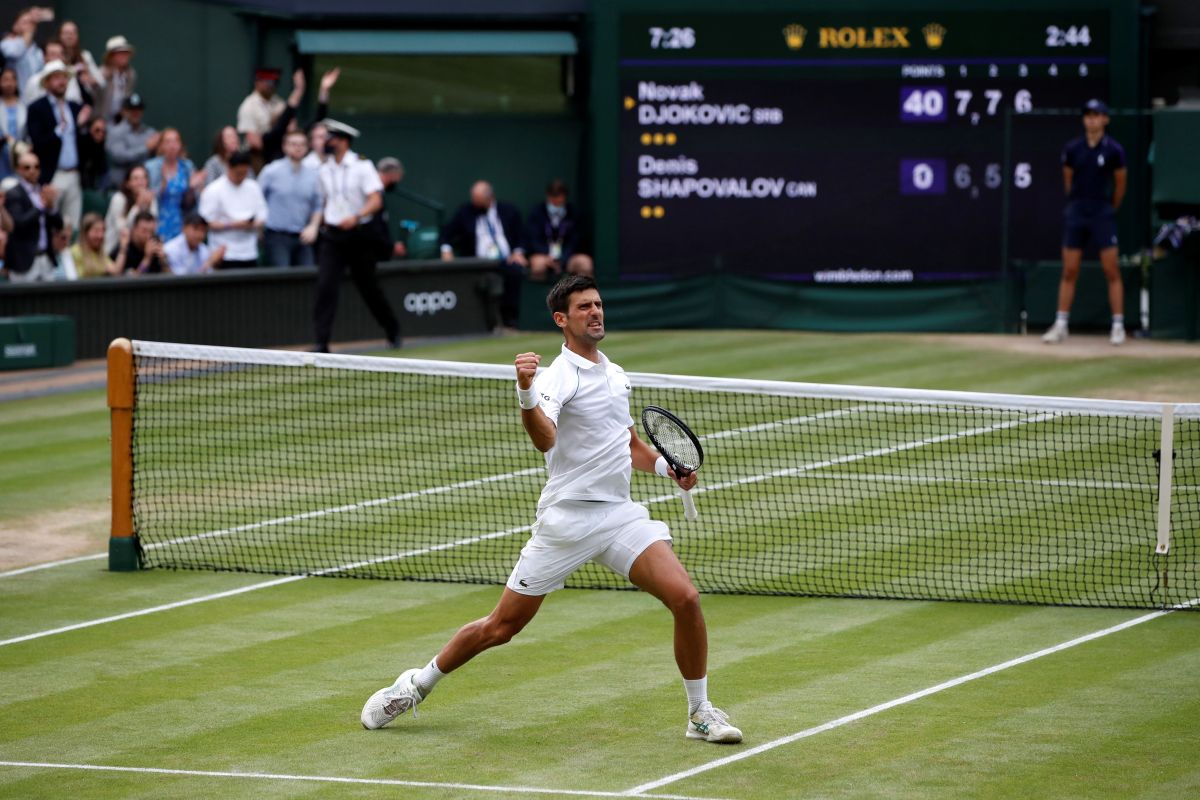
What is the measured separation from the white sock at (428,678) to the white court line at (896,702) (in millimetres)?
1237

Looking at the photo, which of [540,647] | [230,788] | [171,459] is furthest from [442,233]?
[230,788]

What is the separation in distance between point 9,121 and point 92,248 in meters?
2.10

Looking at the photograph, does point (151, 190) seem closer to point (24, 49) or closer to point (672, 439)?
point (24, 49)

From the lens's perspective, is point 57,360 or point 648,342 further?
point 648,342

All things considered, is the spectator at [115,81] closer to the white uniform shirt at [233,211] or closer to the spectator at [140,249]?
the white uniform shirt at [233,211]

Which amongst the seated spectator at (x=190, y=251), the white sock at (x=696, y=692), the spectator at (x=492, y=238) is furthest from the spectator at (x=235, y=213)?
the white sock at (x=696, y=692)

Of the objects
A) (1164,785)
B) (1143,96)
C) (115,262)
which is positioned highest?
(1143,96)

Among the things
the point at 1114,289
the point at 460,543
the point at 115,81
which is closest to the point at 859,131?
the point at 1114,289

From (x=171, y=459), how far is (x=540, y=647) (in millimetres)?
6235

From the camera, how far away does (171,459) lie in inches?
619

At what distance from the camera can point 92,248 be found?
20562 mm

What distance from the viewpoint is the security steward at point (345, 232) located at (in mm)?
20250

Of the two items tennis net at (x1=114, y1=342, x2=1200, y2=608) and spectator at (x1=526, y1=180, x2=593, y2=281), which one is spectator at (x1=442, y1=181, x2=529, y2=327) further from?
tennis net at (x1=114, y1=342, x2=1200, y2=608)

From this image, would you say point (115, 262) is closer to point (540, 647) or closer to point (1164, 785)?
point (540, 647)
